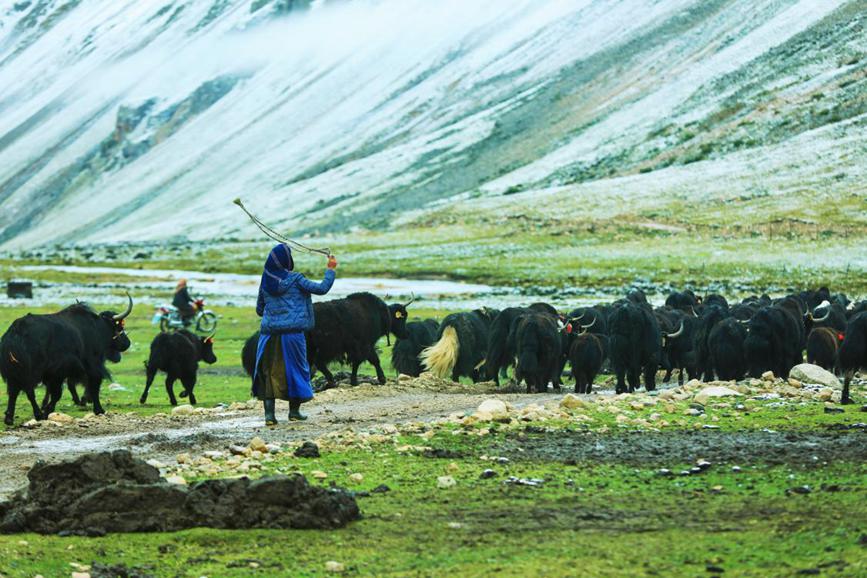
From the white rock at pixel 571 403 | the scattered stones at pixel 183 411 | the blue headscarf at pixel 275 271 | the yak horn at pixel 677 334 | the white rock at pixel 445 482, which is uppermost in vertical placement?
the blue headscarf at pixel 275 271

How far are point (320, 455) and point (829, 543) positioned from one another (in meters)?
5.40

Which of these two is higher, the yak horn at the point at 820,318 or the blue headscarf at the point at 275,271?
the blue headscarf at the point at 275,271

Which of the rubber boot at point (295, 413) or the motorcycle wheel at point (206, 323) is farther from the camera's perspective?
the motorcycle wheel at point (206, 323)

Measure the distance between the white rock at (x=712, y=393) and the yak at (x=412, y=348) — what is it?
8.72 metres

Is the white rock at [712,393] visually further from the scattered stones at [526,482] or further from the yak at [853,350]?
the scattered stones at [526,482]

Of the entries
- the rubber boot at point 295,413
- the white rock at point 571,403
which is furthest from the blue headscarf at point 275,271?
the white rock at point 571,403

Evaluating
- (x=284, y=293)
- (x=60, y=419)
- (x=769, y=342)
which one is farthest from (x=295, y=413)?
(x=769, y=342)

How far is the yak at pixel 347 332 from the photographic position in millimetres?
20469

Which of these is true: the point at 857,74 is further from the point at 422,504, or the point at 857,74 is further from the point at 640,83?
the point at 422,504

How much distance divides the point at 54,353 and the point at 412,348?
8604mm

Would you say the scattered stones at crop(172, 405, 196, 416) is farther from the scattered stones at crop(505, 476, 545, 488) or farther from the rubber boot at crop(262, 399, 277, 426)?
the scattered stones at crop(505, 476, 545, 488)

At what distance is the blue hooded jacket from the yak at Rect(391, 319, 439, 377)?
9198 mm

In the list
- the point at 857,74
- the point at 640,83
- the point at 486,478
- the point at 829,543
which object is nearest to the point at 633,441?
the point at 486,478

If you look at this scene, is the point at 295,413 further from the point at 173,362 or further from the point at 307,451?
the point at 173,362
